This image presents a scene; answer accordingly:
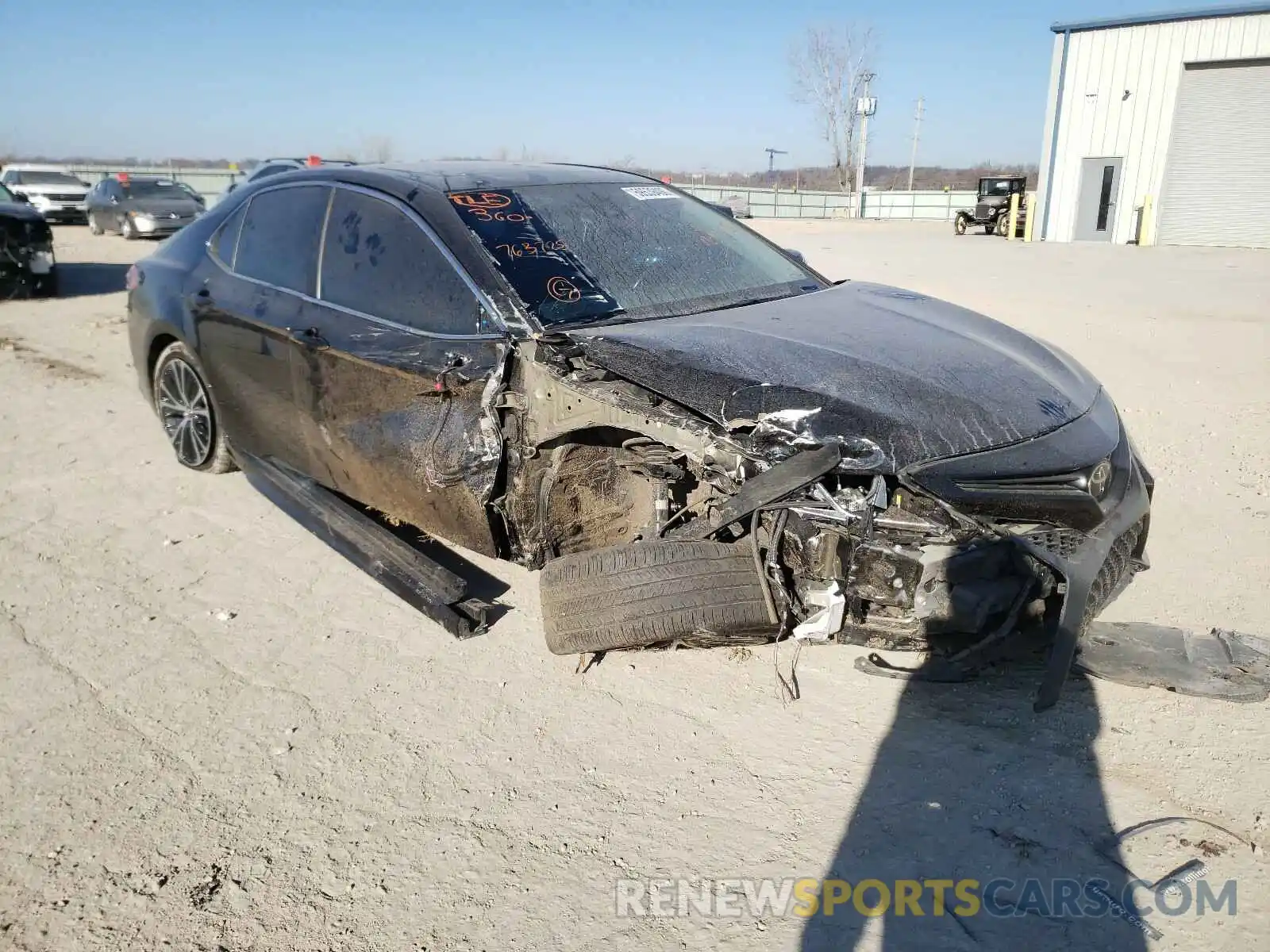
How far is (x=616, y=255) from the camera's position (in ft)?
12.1

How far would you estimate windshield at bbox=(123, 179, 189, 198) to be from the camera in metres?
19.1

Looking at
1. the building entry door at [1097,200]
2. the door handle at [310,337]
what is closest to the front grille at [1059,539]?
the door handle at [310,337]

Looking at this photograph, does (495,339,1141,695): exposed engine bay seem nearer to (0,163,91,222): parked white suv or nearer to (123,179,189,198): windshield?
(123,179,189,198): windshield

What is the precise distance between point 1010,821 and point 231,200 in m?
4.55

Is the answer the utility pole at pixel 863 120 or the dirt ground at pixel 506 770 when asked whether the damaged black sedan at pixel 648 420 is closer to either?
the dirt ground at pixel 506 770

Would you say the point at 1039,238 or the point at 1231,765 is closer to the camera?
the point at 1231,765

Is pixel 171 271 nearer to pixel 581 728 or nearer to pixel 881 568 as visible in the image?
pixel 581 728

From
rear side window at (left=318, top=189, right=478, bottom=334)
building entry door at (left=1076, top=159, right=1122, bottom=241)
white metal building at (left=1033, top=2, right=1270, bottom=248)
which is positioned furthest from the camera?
building entry door at (left=1076, top=159, right=1122, bottom=241)

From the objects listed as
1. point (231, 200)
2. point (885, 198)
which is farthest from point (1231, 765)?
point (885, 198)

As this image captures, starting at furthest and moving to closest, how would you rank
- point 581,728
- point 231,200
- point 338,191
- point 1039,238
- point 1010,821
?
point 1039,238 → point 231,200 → point 338,191 → point 581,728 → point 1010,821

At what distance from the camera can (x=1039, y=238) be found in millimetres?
23328

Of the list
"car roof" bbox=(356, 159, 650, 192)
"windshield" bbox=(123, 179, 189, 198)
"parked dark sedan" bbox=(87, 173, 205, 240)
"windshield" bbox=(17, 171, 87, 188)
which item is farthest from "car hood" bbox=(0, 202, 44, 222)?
"windshield" bbox=(17, 171, 87, 188)

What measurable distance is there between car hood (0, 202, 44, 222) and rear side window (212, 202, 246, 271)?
26.5 ft

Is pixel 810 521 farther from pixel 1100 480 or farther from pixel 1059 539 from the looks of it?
pixel 1100 480
